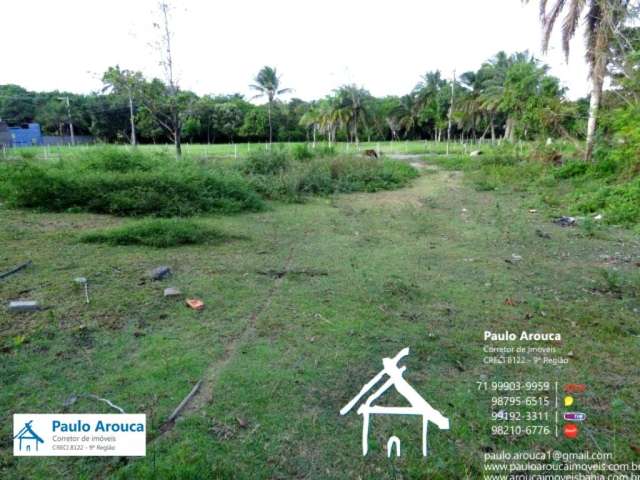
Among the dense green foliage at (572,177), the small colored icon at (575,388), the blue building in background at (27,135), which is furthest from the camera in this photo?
the blue building in background at (27,135)

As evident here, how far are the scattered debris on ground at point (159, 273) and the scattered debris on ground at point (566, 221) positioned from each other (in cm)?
724

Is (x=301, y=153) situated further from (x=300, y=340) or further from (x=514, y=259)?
(x=300, y=340)

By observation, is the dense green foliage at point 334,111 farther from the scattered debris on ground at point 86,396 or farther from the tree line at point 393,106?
the scattered debris on ground at point 86,396

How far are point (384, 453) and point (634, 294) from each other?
3726 millimetres

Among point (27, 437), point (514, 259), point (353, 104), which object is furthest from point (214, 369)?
point (353, 104)

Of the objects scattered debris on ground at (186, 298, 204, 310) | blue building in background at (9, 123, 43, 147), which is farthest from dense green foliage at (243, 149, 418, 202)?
blue building in background at (9, 123, 43, 147)

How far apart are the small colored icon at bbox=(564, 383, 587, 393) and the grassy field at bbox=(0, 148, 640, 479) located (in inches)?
2.6

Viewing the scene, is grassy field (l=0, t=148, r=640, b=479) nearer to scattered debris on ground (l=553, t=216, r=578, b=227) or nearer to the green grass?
the green grass

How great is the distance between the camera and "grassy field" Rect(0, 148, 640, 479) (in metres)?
2.27

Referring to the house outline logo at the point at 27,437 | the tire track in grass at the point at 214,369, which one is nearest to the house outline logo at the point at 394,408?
the tire track in grass at the point at 214,369

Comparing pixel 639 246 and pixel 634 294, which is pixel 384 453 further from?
pixel 639 246

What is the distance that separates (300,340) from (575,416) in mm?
1936

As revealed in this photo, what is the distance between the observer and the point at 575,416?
2553 mm

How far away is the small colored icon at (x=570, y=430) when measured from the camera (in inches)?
95.1
